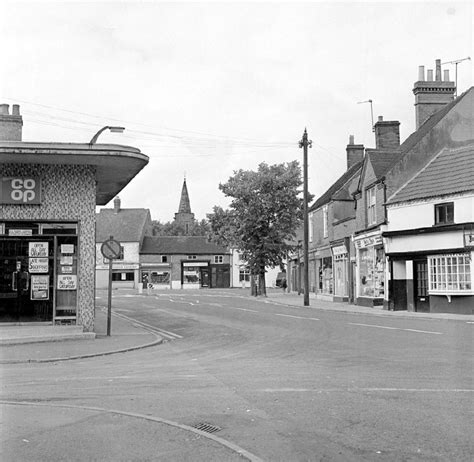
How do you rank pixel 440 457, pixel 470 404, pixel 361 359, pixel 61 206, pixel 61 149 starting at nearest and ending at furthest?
1. pixel 440 457
2. pixel 470 404
3. pixel 361 359
4. pixel 61 149
5. pixel 61 206

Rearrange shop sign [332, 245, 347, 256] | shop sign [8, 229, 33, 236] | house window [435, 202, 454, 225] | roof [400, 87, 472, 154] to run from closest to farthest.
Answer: shop sign [8, 229, 33, 236] → house window [435, 202, 454, 225] → roof [400, 87, 472, 154] → shop sign [332, 245, 347, 256]

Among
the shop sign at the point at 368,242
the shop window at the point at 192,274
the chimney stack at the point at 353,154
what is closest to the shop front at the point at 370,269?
the shop sign at the point at 368,242

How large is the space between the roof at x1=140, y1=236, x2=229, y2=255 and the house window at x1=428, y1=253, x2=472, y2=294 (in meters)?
53.5

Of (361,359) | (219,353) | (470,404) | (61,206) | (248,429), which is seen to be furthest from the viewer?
(61,206)

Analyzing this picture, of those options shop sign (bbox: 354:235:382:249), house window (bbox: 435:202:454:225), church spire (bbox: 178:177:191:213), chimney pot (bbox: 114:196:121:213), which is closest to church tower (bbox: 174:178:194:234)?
church spire (bbox: 178:177:191:213)

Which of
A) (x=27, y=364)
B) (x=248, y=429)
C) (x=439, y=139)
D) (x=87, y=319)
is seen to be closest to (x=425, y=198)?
(x=439, y=139)

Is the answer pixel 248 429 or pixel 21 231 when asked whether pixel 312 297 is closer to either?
pixel 21 231

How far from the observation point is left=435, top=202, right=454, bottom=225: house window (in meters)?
26.7

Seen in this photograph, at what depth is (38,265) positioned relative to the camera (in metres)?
17.6

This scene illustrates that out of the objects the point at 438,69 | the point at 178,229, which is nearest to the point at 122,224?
the point at 178,229

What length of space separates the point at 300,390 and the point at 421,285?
67.3 feet

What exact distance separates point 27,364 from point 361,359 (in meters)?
6.46

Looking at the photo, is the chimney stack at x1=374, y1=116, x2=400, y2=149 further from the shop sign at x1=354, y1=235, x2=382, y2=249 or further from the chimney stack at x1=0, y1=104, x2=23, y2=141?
the chimney stack at x1=0, y1=104, x2=23, y2=141

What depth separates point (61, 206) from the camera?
17.2 meters
